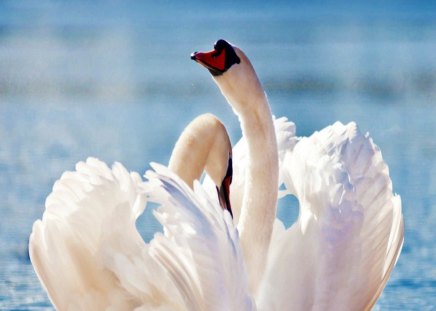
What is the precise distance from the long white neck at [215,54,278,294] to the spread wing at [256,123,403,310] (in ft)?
0.21

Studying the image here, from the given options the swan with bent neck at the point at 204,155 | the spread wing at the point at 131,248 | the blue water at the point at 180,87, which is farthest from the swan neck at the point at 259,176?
the blue water at the point at 180,87

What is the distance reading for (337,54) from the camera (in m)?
12.5

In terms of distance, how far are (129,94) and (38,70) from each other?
198 cm

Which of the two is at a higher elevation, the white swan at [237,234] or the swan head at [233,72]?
the swan head at [233,72]

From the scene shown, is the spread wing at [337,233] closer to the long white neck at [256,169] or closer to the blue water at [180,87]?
the long white neck at [256,169]

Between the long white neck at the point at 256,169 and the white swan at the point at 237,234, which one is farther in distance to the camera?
the long white neck at the point at 256,169

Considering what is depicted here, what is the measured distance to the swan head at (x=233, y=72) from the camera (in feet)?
12.4

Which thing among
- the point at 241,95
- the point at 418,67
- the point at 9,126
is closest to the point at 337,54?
the point at 418,67

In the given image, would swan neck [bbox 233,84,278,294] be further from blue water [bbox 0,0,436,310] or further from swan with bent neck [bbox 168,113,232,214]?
blue water [bbox 0,0,436,310]

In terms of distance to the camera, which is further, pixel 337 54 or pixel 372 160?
pixel 337 54

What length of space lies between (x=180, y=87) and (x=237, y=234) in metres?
7.31

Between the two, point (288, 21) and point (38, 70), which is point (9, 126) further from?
point (288, 21)

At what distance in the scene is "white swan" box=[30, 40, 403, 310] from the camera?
3.25 m

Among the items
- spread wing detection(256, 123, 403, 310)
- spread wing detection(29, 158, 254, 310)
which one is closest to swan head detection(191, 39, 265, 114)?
spread wing detection(256, 123, 403, 310)
